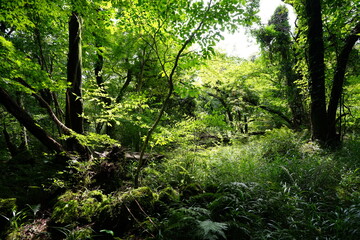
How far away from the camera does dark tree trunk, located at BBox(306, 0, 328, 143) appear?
554 centimetres

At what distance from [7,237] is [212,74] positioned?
885 cm

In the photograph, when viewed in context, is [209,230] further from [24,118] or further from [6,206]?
[24,118]

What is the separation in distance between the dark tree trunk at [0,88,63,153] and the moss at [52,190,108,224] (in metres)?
1.26

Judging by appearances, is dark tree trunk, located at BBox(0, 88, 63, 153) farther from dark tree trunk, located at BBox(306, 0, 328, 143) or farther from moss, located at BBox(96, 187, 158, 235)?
dark tree trunk, located at BBox(306, 0, 328, 143)

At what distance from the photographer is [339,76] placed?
5.25m

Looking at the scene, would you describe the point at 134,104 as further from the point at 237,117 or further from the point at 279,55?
the point at 237,117

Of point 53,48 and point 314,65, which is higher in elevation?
point 53,48

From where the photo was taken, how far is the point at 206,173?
4.21 meters

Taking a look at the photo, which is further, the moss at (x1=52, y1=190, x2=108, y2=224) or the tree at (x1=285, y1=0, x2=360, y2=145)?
the tree at (x1=285, y1=0, x2=360, y2=145)

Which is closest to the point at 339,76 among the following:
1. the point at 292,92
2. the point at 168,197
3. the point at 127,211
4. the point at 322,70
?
the point at 322,70

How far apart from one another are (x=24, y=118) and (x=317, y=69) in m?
8.22

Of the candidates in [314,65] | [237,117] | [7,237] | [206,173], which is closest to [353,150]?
[314,65]

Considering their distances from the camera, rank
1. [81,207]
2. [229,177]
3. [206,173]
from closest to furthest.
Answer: [81,207] < [229,177] < [206,173]

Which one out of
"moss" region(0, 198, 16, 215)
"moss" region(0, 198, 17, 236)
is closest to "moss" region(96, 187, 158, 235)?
"moss" region(0, 198, 17, 236)
